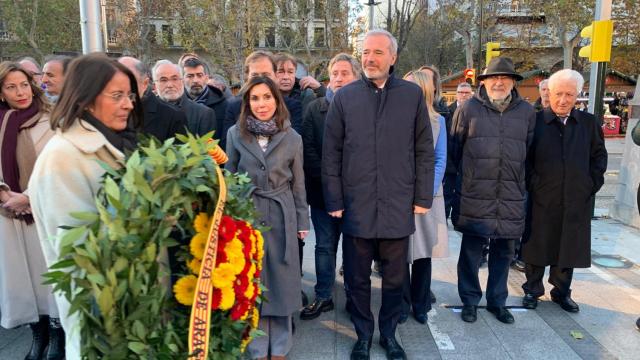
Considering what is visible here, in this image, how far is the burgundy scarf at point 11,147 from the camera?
3281 millimetres

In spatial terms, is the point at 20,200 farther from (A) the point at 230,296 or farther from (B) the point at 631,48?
(B) the point at 631,48

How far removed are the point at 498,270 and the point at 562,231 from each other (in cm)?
68

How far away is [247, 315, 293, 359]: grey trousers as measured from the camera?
3.33m

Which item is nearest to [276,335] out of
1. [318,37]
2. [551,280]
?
[551,280]

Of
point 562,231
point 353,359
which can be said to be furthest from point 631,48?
point 353,359

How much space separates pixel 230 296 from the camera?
1924 millimetres

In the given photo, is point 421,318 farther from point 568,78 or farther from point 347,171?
point 568,78

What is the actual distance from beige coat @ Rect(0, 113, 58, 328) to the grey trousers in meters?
1.51

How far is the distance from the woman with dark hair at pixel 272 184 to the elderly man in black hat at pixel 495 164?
1540 mm

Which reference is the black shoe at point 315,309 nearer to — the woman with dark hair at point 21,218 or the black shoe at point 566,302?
the woman with dark hair at point 21,218

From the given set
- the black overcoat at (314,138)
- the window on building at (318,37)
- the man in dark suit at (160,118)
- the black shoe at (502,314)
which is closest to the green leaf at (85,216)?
the man in dark suit at (160,118)

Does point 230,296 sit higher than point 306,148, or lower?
lower

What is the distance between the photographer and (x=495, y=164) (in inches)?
150

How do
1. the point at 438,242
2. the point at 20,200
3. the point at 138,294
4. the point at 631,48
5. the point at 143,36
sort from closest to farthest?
the point at 138,294
the point at 20,200
the point at 438,242
the point at 631,48
the point at 143,36
